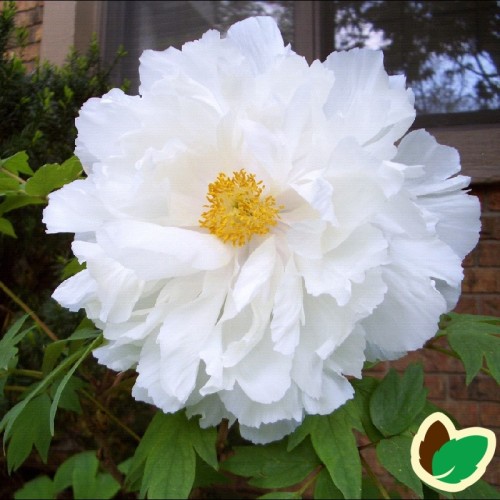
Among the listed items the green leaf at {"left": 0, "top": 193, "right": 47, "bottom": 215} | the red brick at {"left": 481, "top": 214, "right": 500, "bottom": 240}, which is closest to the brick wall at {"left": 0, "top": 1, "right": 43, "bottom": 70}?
the green leaf at {"left": 0, "top": 193, "right": 47, "bottom": 215}

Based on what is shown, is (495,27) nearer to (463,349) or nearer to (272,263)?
(463,349)

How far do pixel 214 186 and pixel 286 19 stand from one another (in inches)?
62.4

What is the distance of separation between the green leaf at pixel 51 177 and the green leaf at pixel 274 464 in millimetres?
403

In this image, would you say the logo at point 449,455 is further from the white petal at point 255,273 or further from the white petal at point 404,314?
the white petal at point 255,273

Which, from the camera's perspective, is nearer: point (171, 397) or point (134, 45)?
point (171, 397)

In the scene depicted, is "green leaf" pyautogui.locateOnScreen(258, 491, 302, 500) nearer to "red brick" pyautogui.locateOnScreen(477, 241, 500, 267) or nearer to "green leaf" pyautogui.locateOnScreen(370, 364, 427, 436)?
"green leaf" pyautogui.locateOnScreen(370, 364, 427, 436)

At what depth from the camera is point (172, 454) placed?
57 cm

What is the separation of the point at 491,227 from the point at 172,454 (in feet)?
3.70

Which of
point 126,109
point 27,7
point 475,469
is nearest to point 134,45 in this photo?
point 27,7

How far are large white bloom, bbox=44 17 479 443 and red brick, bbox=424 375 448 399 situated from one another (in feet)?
3.43

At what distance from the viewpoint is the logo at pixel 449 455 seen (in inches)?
21.1

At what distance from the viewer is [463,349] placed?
2.04 ft

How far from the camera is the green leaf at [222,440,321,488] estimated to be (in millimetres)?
574

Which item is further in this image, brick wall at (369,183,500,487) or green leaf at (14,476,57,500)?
brick wall at (369,183,500,487)
